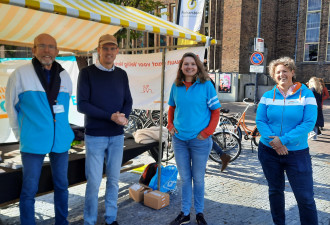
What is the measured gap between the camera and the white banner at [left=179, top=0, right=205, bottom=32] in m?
8.41

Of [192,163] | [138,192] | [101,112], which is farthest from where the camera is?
[138,192]

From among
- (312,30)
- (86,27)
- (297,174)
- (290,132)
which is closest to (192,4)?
(86,27)

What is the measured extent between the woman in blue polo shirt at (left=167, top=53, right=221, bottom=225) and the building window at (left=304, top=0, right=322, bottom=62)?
23238 mm

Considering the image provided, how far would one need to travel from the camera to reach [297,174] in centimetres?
291

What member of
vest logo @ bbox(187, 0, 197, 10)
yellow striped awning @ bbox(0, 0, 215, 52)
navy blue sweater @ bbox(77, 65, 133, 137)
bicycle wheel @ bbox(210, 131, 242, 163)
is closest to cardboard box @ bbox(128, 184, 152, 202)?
navy blue sweater @ bbox(77, 65, 133, 137)

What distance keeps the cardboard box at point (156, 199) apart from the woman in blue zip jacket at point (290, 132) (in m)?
1.56

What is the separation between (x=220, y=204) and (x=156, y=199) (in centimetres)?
95

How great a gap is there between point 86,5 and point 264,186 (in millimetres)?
3888

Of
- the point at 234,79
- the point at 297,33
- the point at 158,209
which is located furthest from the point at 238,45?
the point at 158,209

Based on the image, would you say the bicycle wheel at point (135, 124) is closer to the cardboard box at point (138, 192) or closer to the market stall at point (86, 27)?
the market stall at point (86, 27)

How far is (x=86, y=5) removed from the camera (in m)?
3.31

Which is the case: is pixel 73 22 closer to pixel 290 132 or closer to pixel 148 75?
pixel 148 75

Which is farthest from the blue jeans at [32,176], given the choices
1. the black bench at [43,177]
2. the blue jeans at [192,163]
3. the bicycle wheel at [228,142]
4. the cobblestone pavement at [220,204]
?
the bicycle wheel at [228,142]

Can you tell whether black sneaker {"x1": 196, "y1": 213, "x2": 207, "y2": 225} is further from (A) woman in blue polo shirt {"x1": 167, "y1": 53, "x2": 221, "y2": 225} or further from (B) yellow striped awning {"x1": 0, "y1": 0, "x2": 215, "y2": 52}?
(B) yellow striped awning {"x1": 0, "y1": 0, "x2": 215, "y2": 52}
